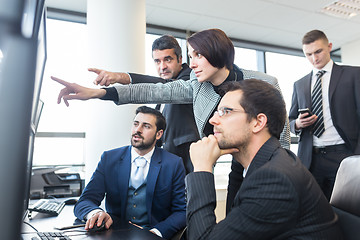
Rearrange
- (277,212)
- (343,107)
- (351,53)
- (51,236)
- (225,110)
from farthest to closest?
(351,53)
(343,107)
(225,110)
(51,236)
(277,212)

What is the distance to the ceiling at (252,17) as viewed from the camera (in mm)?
3551

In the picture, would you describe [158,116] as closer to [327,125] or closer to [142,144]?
[142,144]

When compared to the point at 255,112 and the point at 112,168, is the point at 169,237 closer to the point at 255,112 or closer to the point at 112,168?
the point at 112,168

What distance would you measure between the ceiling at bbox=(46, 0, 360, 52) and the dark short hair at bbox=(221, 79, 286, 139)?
2653mm

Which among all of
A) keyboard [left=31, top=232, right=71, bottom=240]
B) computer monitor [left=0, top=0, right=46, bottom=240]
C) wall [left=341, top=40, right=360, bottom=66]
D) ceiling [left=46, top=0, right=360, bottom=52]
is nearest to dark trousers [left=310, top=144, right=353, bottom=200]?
keyboard [left=31, top=232, right=71, bottom=240]

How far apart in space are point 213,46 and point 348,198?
0.80 m

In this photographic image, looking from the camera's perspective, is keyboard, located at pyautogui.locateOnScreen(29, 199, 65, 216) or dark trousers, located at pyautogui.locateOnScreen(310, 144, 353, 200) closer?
keyboard, located at pyautogui.locateOnScreen(29, 199, 65, 216)

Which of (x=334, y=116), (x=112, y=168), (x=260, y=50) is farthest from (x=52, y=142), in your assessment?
(x=260, y=50)

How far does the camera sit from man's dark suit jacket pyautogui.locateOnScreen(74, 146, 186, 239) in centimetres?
162

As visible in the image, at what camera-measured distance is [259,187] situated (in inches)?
33.1

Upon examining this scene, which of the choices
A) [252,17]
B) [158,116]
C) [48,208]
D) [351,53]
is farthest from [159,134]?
[351,53]

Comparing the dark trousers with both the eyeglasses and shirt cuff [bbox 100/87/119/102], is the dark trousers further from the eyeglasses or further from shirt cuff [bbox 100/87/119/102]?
shirt cuff [bbox 100/87/119/102]

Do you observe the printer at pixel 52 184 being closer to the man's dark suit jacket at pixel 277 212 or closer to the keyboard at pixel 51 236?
the keyboard at pixel 51 236

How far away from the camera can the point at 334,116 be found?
201 cm
